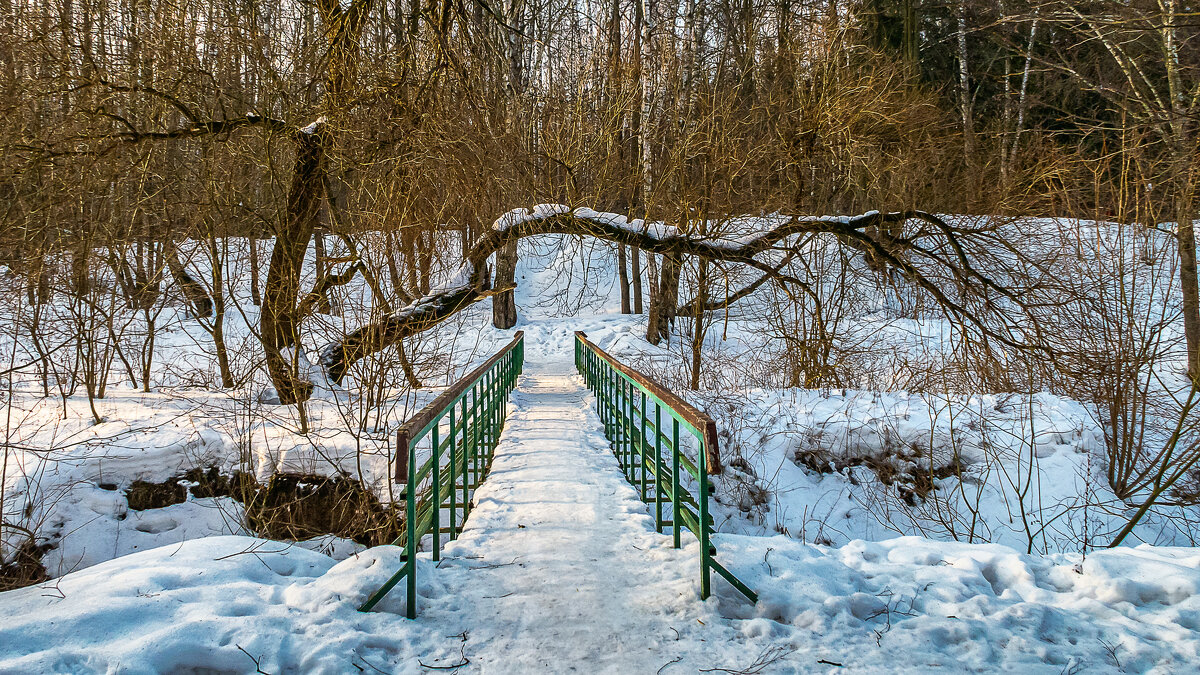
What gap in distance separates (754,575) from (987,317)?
6032mm

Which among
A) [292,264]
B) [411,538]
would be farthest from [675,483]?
[292,264]

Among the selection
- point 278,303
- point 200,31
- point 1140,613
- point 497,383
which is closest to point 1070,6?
point 1140,613

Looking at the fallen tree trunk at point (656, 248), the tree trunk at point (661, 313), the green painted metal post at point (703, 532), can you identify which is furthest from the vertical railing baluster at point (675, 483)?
the tree trunk at point (661, 313)

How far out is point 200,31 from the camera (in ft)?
26.4

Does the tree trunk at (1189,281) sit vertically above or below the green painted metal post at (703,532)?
above

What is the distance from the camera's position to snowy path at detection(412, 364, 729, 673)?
259 centimetres

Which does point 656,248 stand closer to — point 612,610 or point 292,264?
point 292,264

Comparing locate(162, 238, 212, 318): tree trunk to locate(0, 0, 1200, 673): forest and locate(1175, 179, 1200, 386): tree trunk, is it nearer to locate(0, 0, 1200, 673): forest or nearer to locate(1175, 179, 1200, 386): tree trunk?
locate(0, 0, 1200, 673): forest

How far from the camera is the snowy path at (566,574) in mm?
2586

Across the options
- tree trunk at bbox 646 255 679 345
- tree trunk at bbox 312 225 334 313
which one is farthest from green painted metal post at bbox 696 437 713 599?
tree trunk at bbox 646 255 679 345

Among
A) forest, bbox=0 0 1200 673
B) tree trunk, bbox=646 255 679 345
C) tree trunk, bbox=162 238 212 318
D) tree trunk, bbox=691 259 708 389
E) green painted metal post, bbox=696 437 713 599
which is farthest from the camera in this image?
tree trunk, bbox=646 255 679 345

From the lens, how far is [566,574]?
3307mm

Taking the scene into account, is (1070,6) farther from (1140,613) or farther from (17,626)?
(17,626)

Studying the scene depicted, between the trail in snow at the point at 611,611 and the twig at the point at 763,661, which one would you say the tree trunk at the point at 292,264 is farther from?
the twig at the point at 763,661
